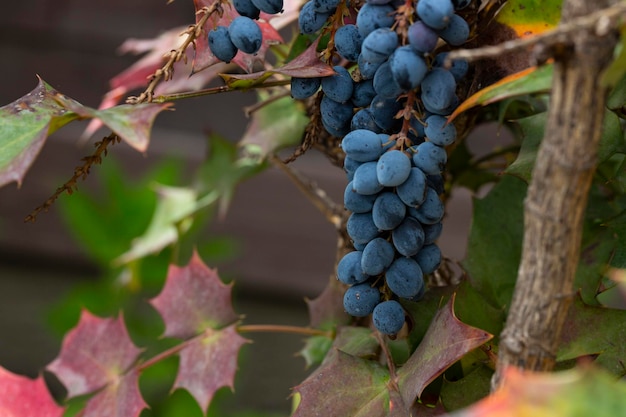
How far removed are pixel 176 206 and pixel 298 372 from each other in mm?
1157

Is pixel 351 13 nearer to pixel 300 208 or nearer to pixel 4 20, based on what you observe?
pixel 300 208

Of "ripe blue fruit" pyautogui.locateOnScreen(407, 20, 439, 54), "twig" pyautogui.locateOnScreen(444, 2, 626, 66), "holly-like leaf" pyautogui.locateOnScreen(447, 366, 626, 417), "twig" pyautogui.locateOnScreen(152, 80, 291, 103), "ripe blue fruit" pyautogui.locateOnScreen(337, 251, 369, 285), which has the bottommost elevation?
"ripe blue fruit" pyautogui.locateOnScreen(337, 251, 369, 285)

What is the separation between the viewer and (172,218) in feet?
2.52

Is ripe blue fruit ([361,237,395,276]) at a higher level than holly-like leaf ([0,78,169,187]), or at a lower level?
lower

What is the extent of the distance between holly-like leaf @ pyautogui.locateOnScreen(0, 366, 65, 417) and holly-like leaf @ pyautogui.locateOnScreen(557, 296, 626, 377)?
335mm

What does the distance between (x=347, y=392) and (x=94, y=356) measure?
236mm

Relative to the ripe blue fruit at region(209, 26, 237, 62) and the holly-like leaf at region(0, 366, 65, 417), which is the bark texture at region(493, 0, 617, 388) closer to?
the ripe blue fruit at region(209, 26, 237, 62)

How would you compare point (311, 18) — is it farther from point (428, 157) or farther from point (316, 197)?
point (316, 197)

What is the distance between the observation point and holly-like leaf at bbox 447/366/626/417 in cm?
19

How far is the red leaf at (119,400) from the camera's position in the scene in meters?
0.47

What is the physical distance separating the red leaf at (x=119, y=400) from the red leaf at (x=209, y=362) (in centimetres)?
3

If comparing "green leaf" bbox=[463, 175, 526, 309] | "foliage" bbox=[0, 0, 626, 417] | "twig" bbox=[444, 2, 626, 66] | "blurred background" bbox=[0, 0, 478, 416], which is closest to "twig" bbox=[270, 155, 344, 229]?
"foliage" bbox=[0, 0, 626, 417]

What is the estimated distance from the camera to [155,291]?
5.19 feet

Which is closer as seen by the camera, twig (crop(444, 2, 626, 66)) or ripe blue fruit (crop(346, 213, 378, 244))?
twig (crop(444, 2, 626, 66))
